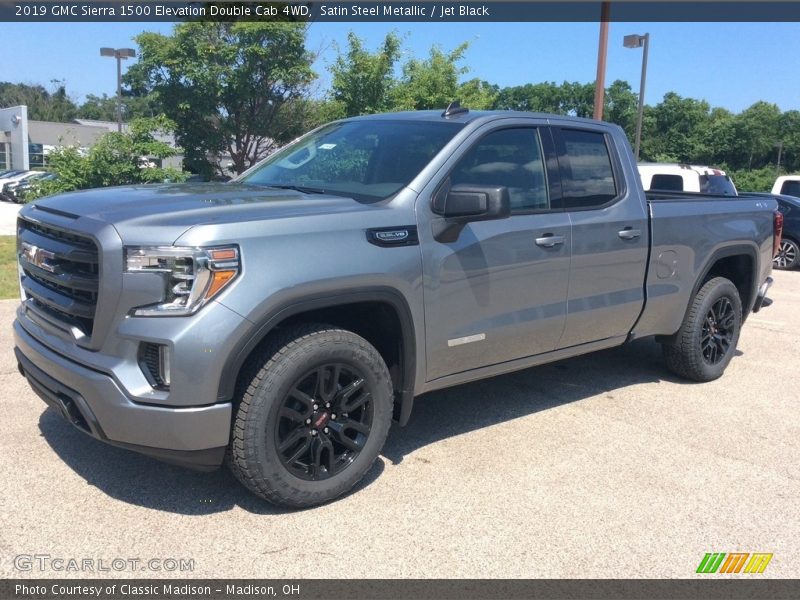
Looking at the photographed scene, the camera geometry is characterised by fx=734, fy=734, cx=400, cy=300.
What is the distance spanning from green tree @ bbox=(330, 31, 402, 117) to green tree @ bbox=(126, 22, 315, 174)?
9.10 ft

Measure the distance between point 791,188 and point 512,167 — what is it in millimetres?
14629

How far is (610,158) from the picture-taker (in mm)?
5082

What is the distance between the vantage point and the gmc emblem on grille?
3471mm

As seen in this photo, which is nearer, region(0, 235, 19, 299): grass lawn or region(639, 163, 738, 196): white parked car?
region(0, 235, 19, 299): grass lawn

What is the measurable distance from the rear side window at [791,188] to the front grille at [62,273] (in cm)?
1667

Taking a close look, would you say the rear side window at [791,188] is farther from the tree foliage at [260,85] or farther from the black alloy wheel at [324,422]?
the black alloy wheel at [324,422]

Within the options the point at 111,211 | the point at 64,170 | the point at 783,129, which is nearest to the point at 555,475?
the point at 111,211

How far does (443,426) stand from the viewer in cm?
481

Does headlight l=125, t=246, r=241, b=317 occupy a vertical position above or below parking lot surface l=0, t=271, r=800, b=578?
above

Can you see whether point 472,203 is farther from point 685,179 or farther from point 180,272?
point 685,179

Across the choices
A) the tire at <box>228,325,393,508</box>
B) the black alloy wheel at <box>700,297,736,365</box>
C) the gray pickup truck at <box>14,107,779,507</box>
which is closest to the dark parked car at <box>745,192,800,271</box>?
the black alloy wheel at <box>700,297,736,365</box>

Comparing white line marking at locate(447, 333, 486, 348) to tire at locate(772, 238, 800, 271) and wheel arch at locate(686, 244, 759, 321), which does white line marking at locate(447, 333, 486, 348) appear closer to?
wheel arch at locate(686, 244, 759, 321)

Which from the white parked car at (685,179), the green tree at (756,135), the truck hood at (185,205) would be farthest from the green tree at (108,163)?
the green tree at (756,135)

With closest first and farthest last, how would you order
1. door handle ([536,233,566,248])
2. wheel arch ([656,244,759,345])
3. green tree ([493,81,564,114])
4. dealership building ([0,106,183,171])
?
door handle ([536,233,566,248]), wheel arch ([656,244,759,345]), dealership building ([0,106,183,171]), green tree ([493,81,564,114])
